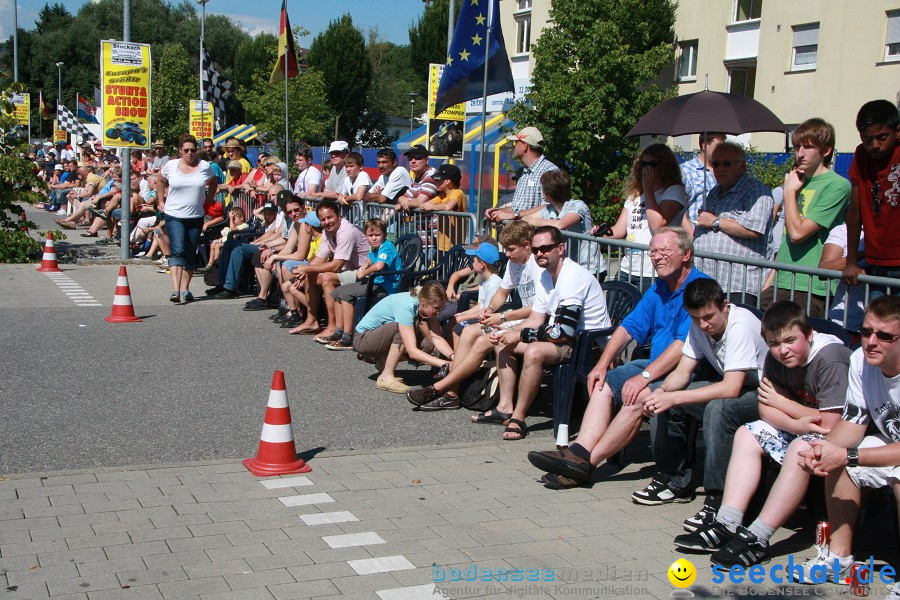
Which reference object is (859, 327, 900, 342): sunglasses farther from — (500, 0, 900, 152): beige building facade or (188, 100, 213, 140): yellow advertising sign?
(188, 100, 213, 140): yellow advertising sign

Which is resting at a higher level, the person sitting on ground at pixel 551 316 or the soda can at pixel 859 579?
the person sitting on ground at pixel 551 316

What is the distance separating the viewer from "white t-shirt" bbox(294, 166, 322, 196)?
13.7m

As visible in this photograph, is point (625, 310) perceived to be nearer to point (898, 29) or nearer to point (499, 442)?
point (499, 442)

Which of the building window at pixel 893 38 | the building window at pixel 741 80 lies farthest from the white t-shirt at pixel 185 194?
the building window at pixel 741 80

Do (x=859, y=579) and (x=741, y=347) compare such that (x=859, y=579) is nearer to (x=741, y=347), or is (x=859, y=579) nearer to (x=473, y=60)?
(x=741, y=347)

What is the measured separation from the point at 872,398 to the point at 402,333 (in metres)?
4.30

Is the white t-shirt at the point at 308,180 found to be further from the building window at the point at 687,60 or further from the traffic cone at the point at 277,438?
the building window at the point at 687,60

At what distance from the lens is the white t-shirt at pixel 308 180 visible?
1366 cm

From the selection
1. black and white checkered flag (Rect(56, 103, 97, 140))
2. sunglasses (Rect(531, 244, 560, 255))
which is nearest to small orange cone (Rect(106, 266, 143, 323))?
sunglasses (Rect(531, 244, 560, 255))

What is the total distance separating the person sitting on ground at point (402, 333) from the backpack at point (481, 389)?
1.09ft

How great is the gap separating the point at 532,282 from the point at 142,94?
11062 millimetres

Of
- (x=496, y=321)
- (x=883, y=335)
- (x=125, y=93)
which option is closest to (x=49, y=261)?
(x=125, y=93)

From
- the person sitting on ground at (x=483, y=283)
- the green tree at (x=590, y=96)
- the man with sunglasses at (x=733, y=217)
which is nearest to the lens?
the man with sunglasses at (x=733, y=217)

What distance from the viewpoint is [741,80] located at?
32312mm
